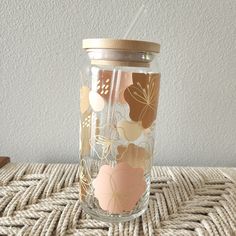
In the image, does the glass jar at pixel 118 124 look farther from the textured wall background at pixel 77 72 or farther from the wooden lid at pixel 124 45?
the textured wall background at pixel 77 72

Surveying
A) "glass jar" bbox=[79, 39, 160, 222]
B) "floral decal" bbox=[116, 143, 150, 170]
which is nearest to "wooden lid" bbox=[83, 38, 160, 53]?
"glass jar" bbox=[79, 39, 160, 222]

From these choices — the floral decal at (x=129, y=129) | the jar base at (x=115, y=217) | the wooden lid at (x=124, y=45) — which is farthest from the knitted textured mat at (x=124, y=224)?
the wooden lid at (x=124, y=45)

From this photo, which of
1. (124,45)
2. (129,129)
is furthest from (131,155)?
Result: (124,45)

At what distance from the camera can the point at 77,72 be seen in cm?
56

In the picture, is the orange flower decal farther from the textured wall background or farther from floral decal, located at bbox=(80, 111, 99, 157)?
the textured wall background

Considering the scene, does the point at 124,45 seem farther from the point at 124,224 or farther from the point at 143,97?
the point at 124,224

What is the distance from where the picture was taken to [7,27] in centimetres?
55

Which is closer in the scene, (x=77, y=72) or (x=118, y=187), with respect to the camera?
(x=118, y=187)

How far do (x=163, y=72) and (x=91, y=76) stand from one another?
21cm

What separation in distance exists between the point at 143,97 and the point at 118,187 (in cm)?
12

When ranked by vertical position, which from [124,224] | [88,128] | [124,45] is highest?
[124,45]

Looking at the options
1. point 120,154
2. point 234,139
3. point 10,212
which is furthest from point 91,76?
point 234,139

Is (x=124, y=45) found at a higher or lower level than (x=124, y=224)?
higher

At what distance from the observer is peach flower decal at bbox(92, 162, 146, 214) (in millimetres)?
388
